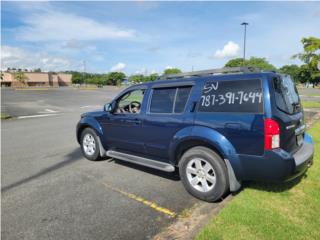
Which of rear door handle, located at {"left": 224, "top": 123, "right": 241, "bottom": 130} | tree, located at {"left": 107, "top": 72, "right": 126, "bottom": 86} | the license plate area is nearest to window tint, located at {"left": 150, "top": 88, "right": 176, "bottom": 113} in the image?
rear door handle, located at {"left": 224, "top": 123, "right": 241, "bottom": 130}

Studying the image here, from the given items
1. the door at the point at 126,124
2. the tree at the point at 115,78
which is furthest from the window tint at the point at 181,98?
the tree at the point at 115,78

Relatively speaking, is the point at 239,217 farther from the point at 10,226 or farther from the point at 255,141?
the point at 10,226

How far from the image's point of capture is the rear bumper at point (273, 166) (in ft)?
10.8

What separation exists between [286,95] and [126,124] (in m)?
2.83

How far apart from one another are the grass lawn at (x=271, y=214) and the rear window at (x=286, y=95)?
1.21 m

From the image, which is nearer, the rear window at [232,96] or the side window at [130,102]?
the rear window at [232,96]

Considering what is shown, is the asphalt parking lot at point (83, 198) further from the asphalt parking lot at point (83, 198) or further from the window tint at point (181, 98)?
the window tint at point (181, 98)

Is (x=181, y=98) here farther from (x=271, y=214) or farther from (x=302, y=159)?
(x=271, y=214)

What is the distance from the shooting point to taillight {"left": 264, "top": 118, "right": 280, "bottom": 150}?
326cm

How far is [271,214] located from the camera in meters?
3.28

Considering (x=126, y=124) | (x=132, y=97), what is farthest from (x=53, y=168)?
(x=132, y=97)

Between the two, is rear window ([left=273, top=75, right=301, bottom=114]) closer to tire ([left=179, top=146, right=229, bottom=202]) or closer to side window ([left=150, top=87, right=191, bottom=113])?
tire ([left=179, top=146, right=229, bottom=202])

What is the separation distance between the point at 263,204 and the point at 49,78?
409 ft

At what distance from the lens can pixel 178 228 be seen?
314 cm
